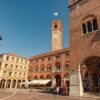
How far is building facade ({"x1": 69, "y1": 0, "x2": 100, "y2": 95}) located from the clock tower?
38077 millimetres

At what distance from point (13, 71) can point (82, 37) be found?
126 feet

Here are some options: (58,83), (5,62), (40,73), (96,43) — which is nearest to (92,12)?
(96,43)

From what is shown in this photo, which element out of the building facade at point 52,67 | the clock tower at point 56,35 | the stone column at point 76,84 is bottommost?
the stone column at point 76,84

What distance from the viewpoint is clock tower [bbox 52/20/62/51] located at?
5981 cm

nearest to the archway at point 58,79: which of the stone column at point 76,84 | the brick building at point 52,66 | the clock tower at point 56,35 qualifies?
the brick building at point 52,66

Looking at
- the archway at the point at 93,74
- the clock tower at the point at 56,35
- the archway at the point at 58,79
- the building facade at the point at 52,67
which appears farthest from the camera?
the clock tower at the point at 56,35

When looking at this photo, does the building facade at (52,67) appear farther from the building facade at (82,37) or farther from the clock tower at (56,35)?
the building facade at (82,37)

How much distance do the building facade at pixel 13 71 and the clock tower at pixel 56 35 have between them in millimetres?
13407

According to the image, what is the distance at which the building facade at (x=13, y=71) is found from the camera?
49544 mm

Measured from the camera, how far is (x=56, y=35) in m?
61.0

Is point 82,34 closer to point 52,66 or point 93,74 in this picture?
point 93,74

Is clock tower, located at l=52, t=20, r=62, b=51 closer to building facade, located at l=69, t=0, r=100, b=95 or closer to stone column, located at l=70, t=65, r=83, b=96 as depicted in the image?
building facade, located at l=69, t=0, r=100, b=95

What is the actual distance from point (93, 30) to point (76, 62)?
14.8 feet

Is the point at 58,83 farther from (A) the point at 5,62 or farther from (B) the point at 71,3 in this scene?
(B) the point at 71,3
